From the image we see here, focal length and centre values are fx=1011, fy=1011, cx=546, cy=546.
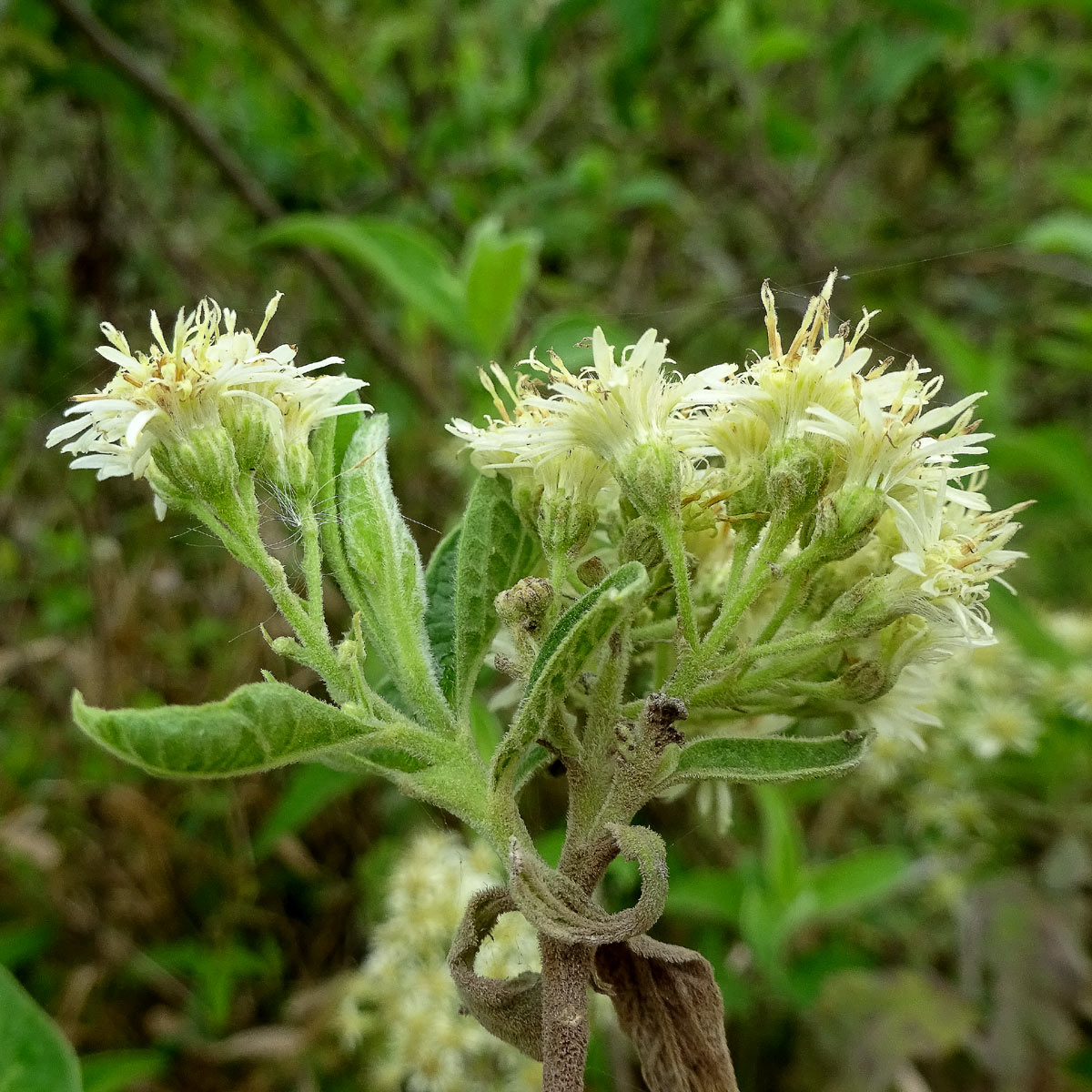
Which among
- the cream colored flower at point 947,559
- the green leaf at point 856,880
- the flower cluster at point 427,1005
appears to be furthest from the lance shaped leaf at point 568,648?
the green leaf at point 856,880

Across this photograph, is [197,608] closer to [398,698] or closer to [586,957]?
[398,698]

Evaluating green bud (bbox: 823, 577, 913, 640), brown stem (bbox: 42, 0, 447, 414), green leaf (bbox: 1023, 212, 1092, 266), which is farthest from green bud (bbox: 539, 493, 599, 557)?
brown stem (bbox: 42, 0, 447, 414)

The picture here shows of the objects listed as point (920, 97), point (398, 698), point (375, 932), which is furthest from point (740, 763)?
point (920, 97)

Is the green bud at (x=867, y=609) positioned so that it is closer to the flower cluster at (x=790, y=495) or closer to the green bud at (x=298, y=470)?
the flower cluster at (x=790, y=495)

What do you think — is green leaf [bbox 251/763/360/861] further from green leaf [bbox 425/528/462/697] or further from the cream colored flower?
the cream colored flower

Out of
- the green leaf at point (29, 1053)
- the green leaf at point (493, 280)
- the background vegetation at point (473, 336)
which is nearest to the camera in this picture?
the green leaf at point (29, 1053)

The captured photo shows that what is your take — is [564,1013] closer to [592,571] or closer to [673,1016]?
[673,1016]
